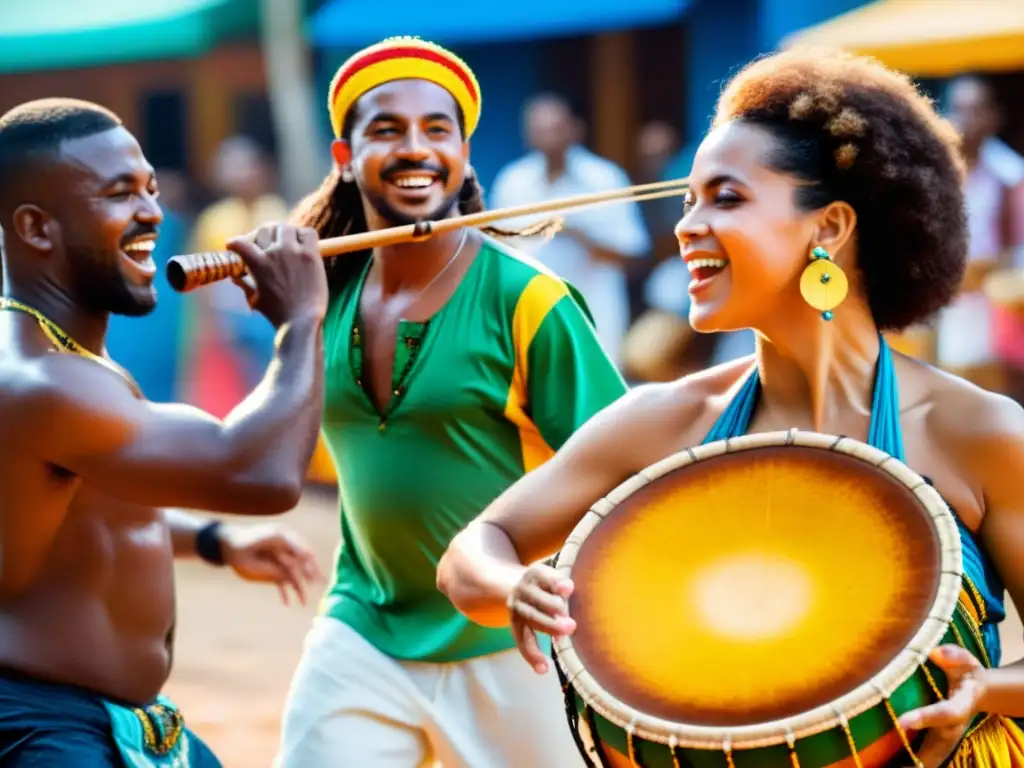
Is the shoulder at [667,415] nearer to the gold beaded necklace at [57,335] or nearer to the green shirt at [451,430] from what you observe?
the green shirt at [451,430]

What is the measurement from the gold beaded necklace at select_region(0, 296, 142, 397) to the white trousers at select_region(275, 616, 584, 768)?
1034 millimetres

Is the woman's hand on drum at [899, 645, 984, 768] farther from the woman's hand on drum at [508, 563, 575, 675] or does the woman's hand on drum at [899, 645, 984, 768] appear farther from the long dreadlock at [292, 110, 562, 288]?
the long dreadlock at [292, 110, 562, 288]

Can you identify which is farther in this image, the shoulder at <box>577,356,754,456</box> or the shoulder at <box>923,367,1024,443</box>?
the shoulder at <box>577,356,754,456</box>

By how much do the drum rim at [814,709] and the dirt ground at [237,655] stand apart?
354 centimetres

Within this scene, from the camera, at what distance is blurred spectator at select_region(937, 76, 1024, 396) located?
9766 mm


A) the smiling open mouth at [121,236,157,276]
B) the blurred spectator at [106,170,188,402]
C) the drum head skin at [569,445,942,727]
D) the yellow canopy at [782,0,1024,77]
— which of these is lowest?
the blurred spectator at [106,170,188,402]

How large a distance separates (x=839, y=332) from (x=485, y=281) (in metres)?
1.20

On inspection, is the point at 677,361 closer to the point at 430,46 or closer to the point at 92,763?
the point at 430,46

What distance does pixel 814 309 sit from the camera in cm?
338

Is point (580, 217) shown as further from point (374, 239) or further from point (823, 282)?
point (823, 282)

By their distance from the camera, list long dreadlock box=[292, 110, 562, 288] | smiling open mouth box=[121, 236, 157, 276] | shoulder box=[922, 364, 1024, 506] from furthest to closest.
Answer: long dreadlock box=[292, 110, 562, 288], smiling open mouth box=[121, 236, 157, 276], shoulder box=[922, 364, 1024, 506]


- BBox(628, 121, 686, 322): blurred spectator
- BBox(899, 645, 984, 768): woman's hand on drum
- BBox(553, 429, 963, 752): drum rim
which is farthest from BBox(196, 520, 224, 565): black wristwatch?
BBox(628, 121, 686, 322): blurred spectator

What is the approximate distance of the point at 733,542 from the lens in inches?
123

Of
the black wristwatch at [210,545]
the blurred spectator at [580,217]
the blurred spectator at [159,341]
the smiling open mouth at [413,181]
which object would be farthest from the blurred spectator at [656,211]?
the black wristwatch at [210,545]
